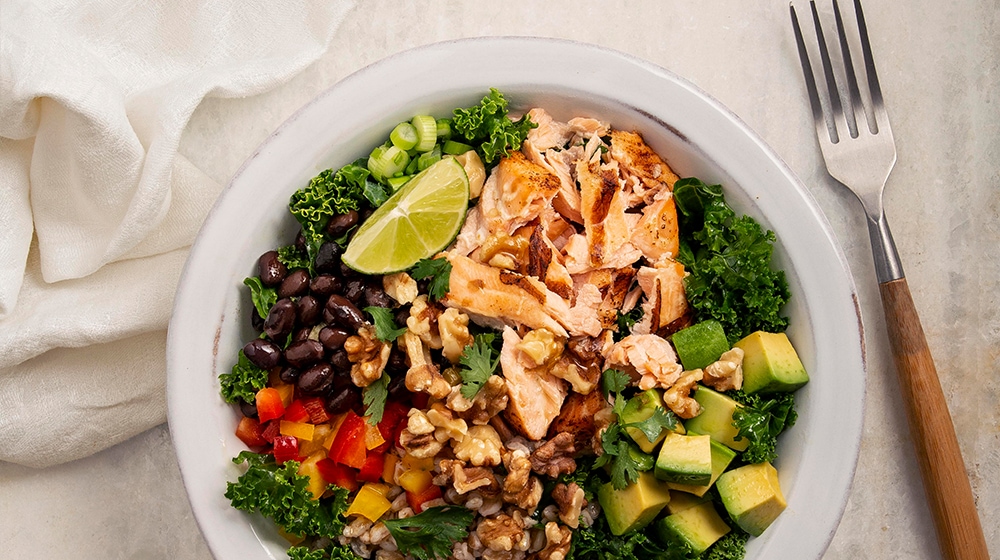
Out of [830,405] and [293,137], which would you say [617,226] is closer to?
[830,405]

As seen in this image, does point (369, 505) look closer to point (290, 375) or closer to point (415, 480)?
point (415, 480)

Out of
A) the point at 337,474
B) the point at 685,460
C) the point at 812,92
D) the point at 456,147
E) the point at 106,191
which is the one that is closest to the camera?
the point at 685,460

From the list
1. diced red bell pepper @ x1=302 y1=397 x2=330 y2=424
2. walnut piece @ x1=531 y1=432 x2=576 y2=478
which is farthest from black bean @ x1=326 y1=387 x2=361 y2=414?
walnut piece @ x1=531 y1=432 x2=576 y2=478

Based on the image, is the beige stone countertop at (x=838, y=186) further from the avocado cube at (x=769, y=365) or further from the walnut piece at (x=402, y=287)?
the walnut piece at (x=402, y=287)

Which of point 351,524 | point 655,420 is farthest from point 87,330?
point 655,420

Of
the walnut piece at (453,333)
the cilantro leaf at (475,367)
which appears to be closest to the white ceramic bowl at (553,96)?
the walnut piece at (453,333)

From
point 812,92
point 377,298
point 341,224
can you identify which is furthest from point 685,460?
point 812,92
